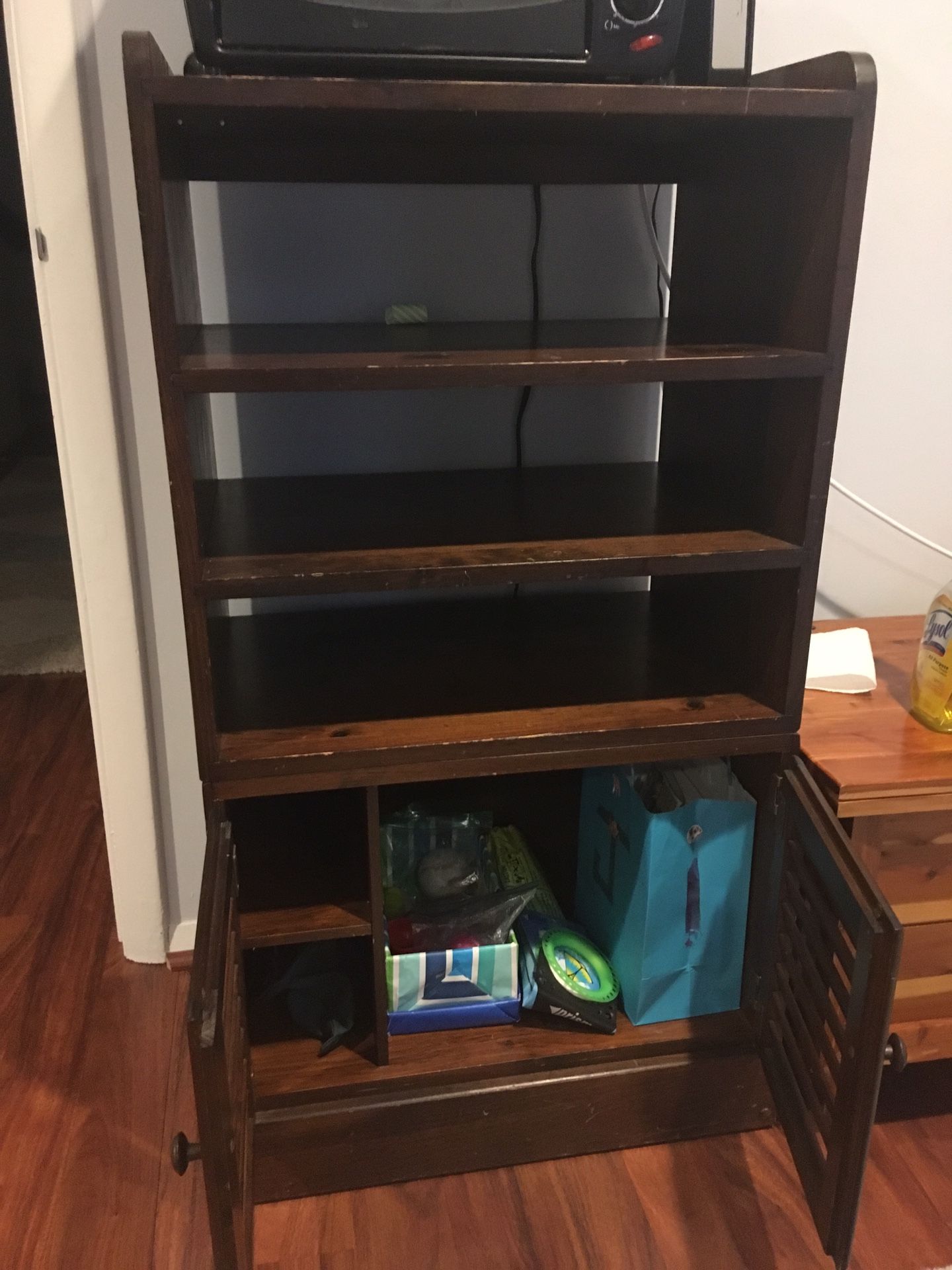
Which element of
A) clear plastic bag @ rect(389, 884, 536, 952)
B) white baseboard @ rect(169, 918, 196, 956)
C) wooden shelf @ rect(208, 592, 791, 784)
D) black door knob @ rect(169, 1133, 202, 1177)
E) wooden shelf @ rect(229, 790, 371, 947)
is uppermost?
wooden shelf @ rect(208, 592, 791, 784)

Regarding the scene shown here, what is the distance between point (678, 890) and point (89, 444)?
33.9 inches

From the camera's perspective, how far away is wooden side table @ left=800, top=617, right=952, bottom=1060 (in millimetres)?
1024

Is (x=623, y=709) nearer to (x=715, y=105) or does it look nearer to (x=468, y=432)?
(x=468, y=432)

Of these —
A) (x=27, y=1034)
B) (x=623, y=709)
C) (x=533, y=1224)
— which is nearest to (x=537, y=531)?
(x=623, y=709)

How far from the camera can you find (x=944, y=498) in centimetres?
145

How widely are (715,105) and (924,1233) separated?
1139mm

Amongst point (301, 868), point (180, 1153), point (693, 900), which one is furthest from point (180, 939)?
point (693, 900)

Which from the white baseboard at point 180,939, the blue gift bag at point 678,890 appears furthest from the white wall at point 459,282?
the blue gift bag at point 678,890

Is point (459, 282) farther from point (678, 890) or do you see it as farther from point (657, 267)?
point (678, 890)

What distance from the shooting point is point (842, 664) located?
4.01ft

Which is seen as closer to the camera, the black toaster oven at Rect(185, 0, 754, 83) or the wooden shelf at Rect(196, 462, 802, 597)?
the black toaster oven at Rect(185, 0, 754, 83)

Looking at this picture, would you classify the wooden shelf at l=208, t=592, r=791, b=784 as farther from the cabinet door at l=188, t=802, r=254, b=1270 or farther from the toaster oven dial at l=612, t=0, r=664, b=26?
the toaster oven dial at l=612, t=0, r=664, b=26

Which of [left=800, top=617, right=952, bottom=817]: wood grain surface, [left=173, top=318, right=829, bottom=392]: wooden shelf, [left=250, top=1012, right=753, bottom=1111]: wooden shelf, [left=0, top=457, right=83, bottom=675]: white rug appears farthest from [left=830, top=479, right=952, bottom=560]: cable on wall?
[left=0, top=457, right=83, bottom=675]: white rug

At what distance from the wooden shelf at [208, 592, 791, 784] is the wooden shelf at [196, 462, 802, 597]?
0.55ft
